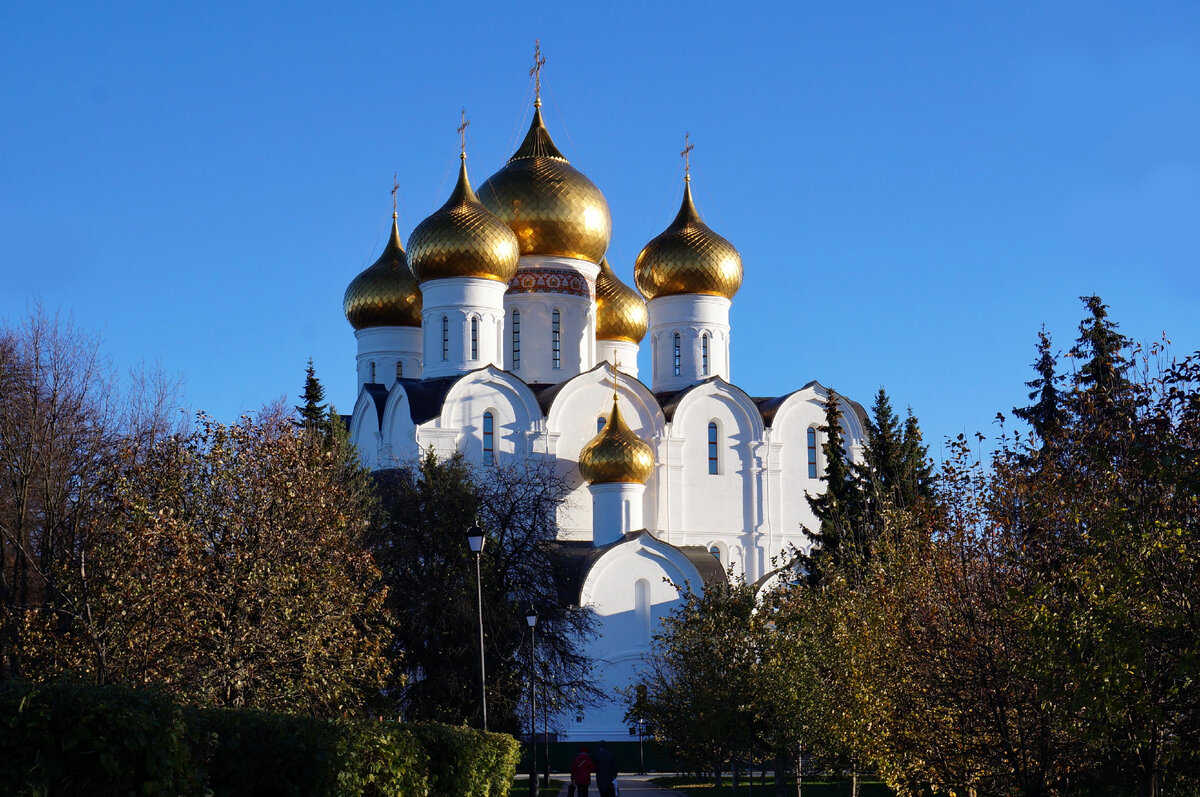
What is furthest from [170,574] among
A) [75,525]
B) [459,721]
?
[459,721]

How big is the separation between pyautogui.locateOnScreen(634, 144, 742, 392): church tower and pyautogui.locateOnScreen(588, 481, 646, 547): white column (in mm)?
6111

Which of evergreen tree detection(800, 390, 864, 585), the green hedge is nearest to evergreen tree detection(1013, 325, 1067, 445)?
evergreen tree detection(800, 390, 864, 585)

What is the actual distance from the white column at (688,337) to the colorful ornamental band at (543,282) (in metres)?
2.78

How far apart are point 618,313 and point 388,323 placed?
21.5 ft

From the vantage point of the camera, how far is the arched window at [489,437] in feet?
113

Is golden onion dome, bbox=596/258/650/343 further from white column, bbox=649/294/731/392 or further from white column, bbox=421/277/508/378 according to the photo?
white column, bbox=421/277/508/378

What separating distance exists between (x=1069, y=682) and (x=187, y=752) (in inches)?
280

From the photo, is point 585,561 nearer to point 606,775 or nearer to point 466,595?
point 466,595

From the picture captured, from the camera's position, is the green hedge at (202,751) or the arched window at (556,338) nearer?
the green hedge at (202,751)

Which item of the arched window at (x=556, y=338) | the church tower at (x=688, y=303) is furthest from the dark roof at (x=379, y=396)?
the church tower at (x=688, y=303)


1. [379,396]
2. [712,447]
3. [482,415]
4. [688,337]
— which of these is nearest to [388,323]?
[379,396]

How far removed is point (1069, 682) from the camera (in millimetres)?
11180

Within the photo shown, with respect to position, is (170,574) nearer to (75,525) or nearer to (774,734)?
(75,525)

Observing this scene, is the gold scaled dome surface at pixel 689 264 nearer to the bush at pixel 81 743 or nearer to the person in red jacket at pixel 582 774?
the person in red jacket at pixel 582 774
